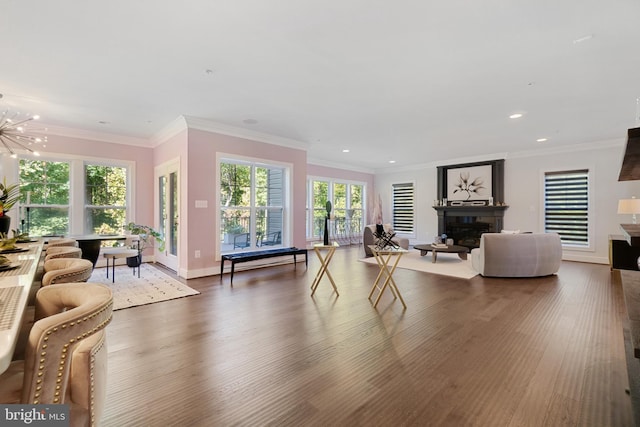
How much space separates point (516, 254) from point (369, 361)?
4.04 meters

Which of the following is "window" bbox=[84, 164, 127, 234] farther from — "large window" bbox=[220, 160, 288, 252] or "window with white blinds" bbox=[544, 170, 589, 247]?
"window with white blinds" bbox=[544, 170, 589, 247]

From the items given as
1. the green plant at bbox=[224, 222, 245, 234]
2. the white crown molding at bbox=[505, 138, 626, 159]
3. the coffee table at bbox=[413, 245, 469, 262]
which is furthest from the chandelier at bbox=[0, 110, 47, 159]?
Result: the white crown molding at bbox=[505, 138, 626, 159]

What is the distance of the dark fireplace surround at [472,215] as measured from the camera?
25.1ft

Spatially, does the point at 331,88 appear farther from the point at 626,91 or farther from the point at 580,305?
the point at 580,305

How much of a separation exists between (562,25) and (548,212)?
6.07 metres

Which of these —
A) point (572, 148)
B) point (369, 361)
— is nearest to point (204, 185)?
point (369, 361)

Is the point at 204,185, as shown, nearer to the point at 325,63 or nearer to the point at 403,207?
the point at 325,63

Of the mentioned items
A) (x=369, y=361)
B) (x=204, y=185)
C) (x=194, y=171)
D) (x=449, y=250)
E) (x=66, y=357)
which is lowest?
(x=369, y=361)

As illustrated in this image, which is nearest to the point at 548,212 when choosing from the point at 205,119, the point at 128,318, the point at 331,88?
the point at 331,88

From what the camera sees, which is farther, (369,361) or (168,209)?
(168,209)

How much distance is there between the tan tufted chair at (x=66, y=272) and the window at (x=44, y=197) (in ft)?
15.4

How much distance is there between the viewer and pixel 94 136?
5.69 metres

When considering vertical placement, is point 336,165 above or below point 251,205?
above

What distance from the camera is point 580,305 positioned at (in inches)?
140
